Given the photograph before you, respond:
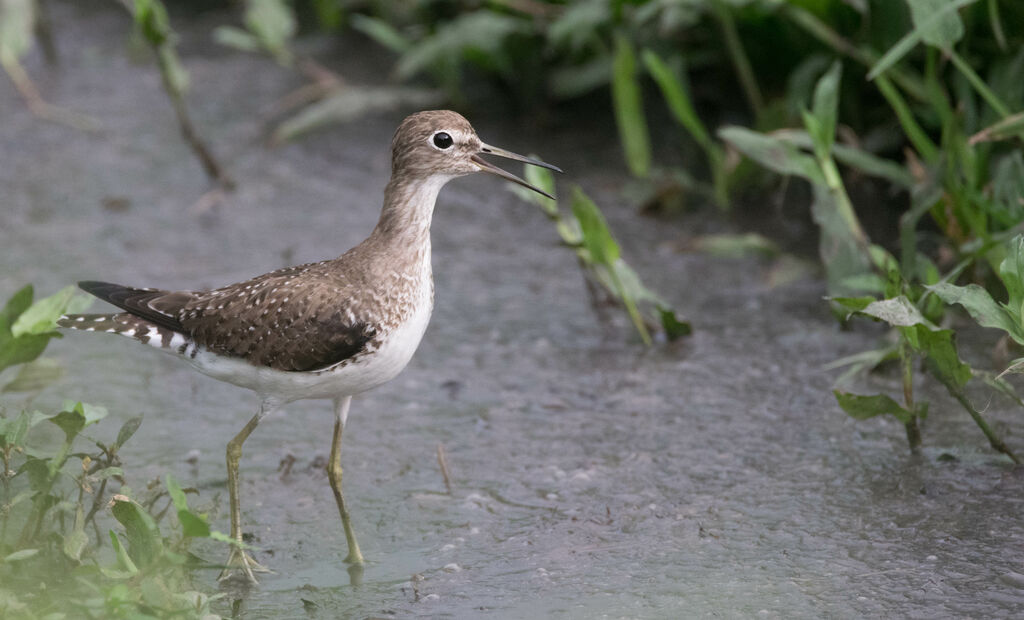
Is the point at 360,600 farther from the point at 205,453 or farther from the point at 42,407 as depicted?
the point at 42,407

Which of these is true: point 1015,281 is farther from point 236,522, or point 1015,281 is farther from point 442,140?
point 236,522

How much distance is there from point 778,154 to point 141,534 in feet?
11.0

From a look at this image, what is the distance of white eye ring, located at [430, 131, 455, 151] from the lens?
4.66m

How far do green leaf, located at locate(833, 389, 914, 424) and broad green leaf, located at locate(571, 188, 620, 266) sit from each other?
1453 mm

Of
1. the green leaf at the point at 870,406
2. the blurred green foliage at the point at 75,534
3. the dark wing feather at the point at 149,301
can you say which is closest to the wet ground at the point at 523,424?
the green leaf at the point at 870,406

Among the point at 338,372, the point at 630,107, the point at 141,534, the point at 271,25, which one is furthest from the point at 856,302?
the point at 271,25

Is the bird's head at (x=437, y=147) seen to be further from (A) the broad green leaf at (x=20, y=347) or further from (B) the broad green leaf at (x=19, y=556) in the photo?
(B) the broad green leaf at (x=19, y=556)

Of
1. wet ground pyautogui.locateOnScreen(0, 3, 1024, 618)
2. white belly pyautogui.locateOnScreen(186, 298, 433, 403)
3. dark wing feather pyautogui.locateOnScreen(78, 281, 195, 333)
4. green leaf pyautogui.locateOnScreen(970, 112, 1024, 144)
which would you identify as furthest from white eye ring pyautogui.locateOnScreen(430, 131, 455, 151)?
green leaf pyautogui.locateOnScreen(970, 112, 1024, 144)

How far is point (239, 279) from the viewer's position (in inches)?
267

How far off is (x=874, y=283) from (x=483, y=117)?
3.85 metres

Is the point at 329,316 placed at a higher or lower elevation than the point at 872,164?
lower

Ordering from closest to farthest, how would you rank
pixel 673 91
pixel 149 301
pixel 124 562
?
1. pixel 124 562
2. pixel 149 301
3. pixel 673 91

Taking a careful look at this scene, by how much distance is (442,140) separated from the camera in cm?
468

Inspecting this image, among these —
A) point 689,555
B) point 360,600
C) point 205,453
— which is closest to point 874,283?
point 689,555
